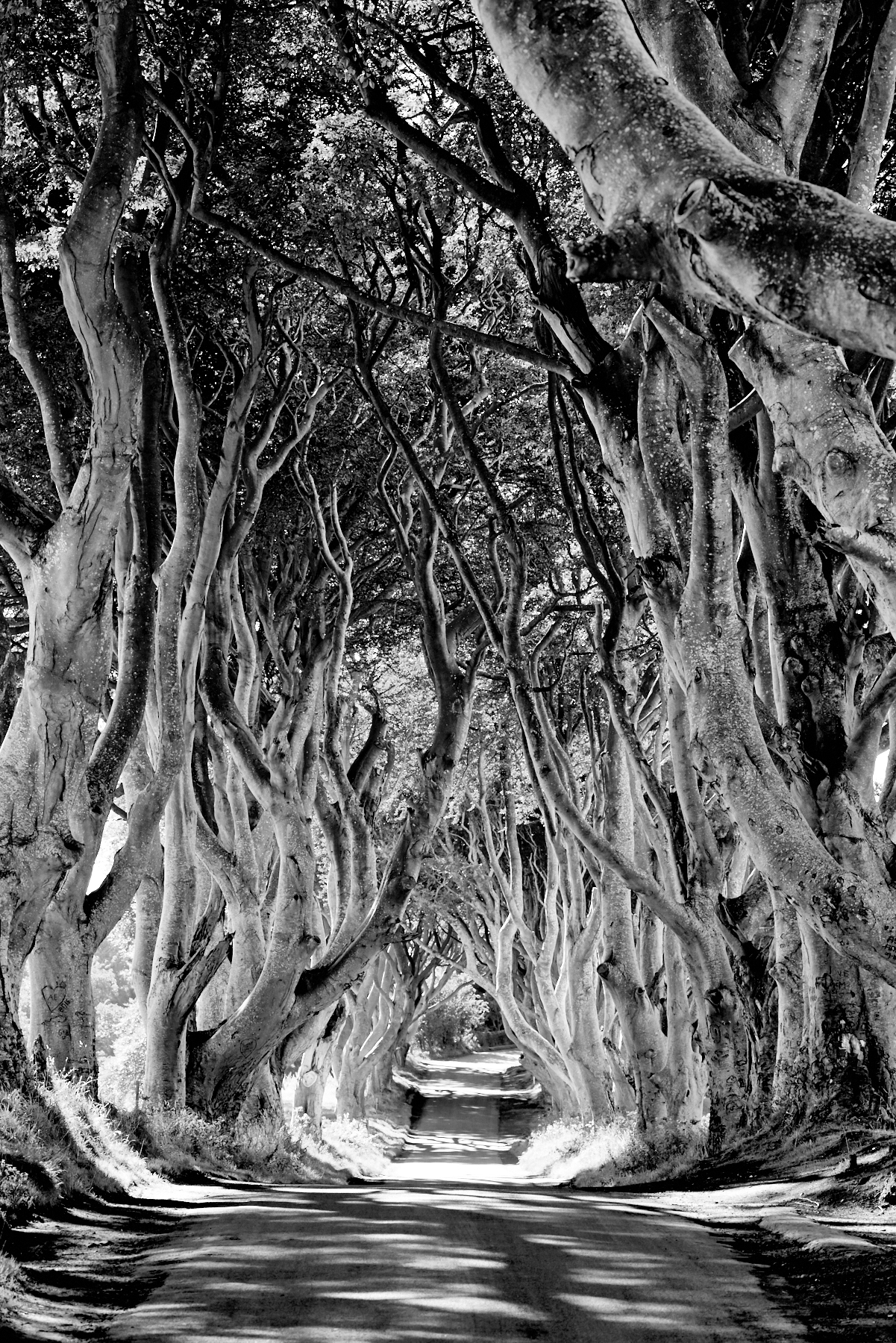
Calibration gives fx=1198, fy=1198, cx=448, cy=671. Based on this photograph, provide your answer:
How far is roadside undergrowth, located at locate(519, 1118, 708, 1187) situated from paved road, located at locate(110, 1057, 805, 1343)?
433cm

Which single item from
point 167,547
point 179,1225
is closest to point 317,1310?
point 179,1225

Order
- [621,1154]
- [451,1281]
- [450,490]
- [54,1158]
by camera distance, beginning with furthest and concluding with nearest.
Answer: [450,490] → [621,1154] → [54,1158] → [451,1281]

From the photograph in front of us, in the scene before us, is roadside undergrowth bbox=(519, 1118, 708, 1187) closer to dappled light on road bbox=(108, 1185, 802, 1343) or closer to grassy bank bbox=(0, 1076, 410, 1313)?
grassy bank bbox=(0, 1076, 410, 1313)

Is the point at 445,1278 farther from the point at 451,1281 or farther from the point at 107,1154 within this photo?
the point at 107,1154

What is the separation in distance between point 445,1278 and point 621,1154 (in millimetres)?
8944

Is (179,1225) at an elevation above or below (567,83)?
below

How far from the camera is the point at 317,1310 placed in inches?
191

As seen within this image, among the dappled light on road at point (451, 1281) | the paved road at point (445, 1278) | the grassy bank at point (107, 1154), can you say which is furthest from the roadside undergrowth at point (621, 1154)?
the dappled light on road at point (451, 1281)

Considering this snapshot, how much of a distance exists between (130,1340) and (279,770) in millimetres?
8500

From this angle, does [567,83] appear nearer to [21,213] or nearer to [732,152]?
[732,152]

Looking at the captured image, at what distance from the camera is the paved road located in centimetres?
465

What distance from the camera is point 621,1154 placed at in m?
13.7

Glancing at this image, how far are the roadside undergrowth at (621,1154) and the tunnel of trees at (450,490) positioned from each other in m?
0.43

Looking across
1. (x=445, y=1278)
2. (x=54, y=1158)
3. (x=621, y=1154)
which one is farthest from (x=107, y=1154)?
(x=621, y=1154)
